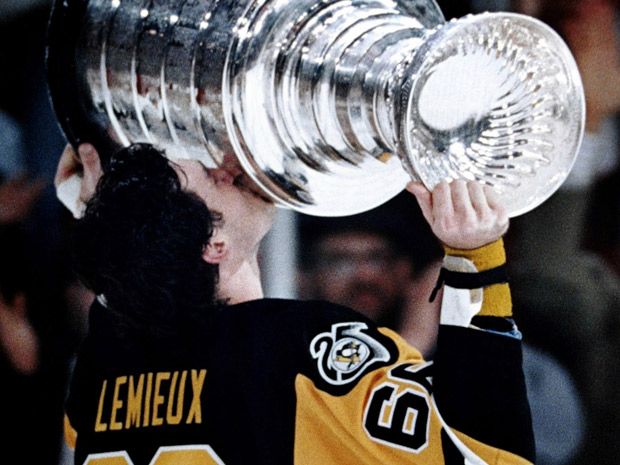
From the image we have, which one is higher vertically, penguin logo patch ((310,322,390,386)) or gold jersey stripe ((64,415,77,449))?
penguin logo patch ((310,322,390,386))

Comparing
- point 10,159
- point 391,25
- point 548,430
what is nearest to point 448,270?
point 391,25

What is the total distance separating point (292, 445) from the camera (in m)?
1.25

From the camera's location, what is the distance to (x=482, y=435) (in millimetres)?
1128

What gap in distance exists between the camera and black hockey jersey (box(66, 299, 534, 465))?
1131 millimetres

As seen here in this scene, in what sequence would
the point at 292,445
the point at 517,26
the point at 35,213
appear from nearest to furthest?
the point at 517,26
the point at 292,445
the point at 35,213

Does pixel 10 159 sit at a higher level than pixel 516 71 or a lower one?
lower

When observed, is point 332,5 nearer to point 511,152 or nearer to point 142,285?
point 511,152

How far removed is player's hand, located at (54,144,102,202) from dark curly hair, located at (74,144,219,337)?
0.02 m

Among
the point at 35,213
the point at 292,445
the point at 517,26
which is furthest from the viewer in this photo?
the point at 35,213

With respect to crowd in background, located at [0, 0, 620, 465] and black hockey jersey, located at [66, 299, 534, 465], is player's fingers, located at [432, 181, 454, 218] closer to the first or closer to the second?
black hockey jersey, located at [66, 299, 534, 465]

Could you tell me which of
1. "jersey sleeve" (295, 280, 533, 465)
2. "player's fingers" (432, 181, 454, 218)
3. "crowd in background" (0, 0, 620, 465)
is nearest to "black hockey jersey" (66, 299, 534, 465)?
"jersey sleeve" (295, 280, 533, 465)

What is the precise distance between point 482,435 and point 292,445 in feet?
0.67

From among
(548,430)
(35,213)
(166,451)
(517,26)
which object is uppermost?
(517,26)

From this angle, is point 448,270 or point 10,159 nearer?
point 448,270
